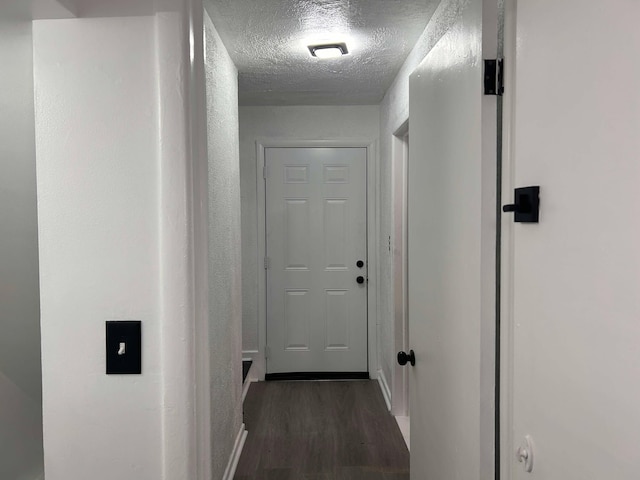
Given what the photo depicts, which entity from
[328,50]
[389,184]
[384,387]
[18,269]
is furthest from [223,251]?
[384,387]

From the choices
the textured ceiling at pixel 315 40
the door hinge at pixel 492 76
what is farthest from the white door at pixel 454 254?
the textured ceiling at pixel 315 40

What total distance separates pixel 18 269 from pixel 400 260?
2287mm

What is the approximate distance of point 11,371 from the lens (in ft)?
6.75

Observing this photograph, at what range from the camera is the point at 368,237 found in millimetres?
4000

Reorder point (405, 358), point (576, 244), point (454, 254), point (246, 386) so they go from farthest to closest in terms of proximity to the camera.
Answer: point (246, 386) → point (405, 358) → point (454, 254) → point (576, 244)

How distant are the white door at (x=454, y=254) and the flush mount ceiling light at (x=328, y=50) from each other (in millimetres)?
825

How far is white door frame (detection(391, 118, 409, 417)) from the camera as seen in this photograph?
3.23 metres

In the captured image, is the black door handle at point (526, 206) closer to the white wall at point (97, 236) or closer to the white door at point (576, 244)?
the white door at point (576, 244)

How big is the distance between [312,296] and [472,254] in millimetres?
2899

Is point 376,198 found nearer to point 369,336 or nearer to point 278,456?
point 369,336

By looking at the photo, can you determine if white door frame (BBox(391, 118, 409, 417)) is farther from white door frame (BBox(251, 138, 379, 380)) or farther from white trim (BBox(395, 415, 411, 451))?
white door frame (BBox(251, 138, 379, 380))

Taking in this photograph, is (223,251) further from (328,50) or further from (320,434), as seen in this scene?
(320,434)

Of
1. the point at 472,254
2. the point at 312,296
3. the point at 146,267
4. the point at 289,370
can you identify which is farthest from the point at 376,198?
the point at 146,267

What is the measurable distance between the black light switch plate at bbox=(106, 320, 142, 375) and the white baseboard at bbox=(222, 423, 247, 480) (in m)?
1.67
